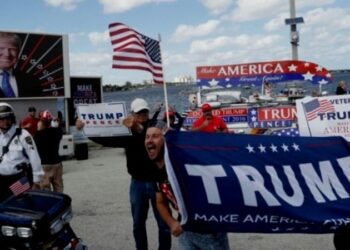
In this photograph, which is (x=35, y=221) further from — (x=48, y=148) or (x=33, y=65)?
(x=33, y=65)

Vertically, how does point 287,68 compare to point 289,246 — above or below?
above

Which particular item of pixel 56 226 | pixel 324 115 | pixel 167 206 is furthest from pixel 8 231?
pixel 324 115

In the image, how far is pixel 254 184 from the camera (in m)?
3.69

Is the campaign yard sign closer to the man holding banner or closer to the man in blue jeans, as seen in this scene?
the man in blue jeans

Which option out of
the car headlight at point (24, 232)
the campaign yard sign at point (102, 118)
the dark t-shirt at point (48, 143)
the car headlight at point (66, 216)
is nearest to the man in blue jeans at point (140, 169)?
the car headlight at point (66, 216)

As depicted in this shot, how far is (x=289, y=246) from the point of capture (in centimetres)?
→ 640

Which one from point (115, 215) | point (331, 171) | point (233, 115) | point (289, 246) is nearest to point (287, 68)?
point (233, 115)

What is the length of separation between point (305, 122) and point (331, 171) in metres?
4.15

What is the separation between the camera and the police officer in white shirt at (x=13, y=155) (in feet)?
18.1

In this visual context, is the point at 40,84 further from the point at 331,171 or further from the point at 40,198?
the point at 331,171

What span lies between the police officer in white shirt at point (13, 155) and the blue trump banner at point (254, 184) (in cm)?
252

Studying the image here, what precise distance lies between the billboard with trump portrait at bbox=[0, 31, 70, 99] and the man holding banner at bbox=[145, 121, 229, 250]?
47.0 ft

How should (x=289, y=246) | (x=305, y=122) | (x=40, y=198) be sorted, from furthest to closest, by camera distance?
(x=305, y=122) < (x=289, y=246) < (x=40, y=198)

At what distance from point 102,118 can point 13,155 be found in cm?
309
